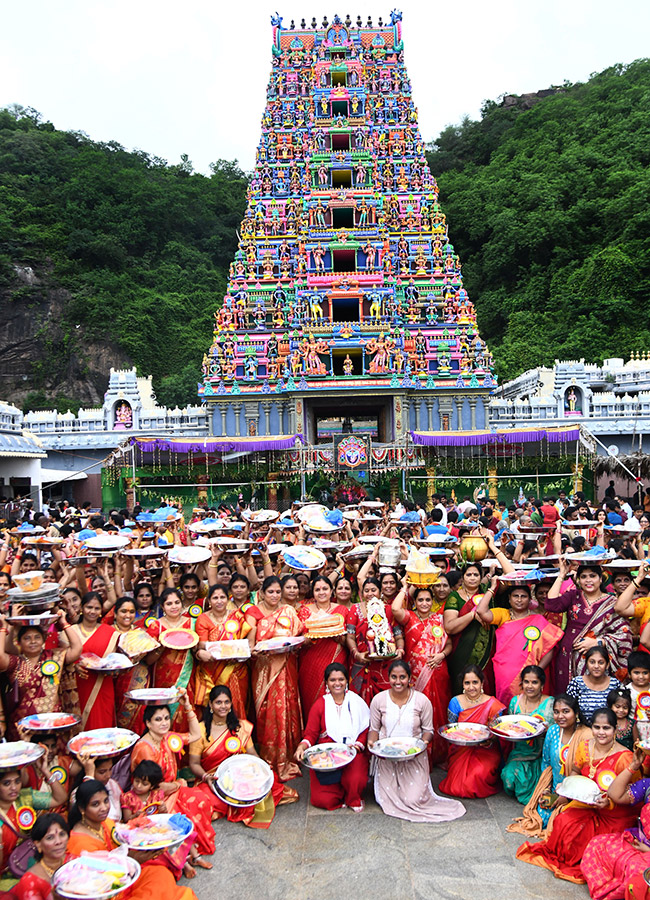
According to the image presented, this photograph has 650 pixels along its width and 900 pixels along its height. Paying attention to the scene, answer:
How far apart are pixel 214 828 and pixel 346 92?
31.3m

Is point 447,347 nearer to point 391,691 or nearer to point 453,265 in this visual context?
point 453,265

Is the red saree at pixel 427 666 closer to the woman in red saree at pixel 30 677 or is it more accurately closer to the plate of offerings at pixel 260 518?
the woman in red saree at pixel 30 677

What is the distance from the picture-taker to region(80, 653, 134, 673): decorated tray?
215 inches

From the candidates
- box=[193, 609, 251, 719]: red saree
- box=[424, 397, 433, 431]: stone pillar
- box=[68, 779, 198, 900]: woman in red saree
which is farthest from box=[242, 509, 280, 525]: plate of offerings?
box=[424, 397, 433, 431]: stone pillar

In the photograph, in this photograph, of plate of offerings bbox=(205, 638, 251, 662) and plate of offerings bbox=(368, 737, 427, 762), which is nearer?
plate of offerings bbox=(368, 737, 427, 762)

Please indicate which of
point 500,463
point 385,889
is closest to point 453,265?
point 500,463

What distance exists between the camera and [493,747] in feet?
18.8

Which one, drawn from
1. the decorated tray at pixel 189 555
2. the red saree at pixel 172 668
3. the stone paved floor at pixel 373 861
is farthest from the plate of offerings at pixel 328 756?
the decorated tray at pixel 189 555

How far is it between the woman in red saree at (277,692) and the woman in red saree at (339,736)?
0.38m

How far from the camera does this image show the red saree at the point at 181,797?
504cm

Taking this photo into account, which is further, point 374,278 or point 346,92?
point 346,92

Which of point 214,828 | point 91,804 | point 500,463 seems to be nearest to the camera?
point 91,804

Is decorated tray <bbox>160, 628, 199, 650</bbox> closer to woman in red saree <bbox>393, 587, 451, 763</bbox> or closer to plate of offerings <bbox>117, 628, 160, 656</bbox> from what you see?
plate of offerings <bbox>117, 628, 160, 656</bbox>

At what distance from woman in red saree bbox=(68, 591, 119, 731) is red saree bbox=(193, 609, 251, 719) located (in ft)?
2.27
